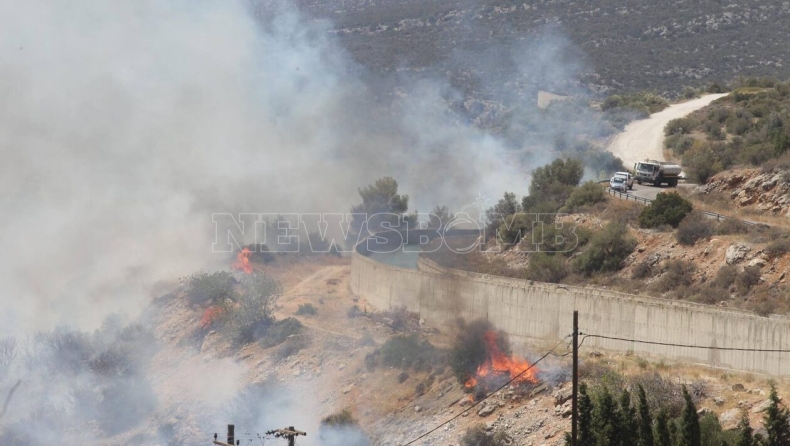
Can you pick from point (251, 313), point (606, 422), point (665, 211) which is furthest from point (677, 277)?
point (251, 313)

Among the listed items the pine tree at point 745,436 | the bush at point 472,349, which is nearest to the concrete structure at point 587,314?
the bush at point 472,349

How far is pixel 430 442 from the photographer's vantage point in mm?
40781

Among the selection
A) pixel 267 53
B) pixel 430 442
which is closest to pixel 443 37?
pixel 267 53

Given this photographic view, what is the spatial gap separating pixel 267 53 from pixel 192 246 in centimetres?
2267

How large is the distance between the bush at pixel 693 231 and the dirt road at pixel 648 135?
2739cm

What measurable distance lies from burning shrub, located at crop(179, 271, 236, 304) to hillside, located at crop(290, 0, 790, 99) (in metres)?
50.1

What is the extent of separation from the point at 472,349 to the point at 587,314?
4674 millimetres

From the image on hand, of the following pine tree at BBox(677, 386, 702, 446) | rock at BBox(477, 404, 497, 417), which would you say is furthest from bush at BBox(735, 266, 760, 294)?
pine tree at BBox(677, 386, 702, 446)

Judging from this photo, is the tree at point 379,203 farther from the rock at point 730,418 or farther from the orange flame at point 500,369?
the rock at point 730,418

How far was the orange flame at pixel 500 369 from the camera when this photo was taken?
41.7m

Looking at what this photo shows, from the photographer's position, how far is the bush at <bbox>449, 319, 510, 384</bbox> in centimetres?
4397

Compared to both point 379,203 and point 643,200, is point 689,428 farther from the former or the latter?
point 379,203

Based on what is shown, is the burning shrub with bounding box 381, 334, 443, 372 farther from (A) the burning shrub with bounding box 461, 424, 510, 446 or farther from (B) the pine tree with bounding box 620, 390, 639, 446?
(B) the pine tree with bounding box 620, 390, 639, 446

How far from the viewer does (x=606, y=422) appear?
32656 millimetres
